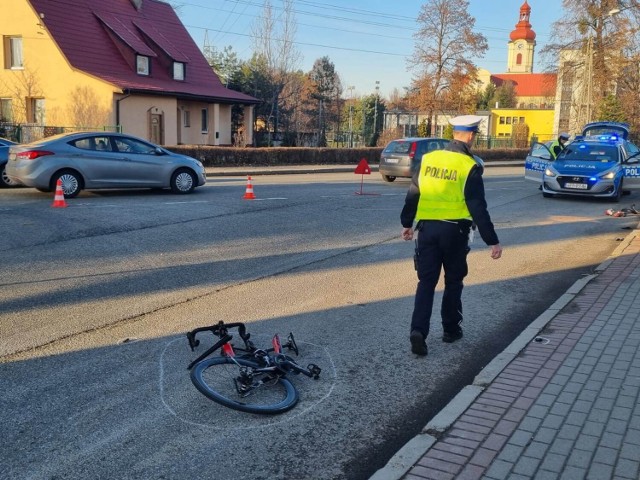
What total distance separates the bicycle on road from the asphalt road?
0.30ft

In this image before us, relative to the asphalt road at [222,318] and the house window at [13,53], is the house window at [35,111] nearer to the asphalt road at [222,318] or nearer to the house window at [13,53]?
the house window at [13,53]

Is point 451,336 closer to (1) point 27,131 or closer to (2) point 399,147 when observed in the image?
(2) point 399,147

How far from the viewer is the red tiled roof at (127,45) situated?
32.7m

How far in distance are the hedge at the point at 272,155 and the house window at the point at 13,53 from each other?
13064mm

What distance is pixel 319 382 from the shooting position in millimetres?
4734

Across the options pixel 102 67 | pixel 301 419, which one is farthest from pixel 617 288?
pixel 102 67

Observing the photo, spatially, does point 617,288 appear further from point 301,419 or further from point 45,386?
point 45,386

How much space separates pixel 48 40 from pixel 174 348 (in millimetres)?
32333

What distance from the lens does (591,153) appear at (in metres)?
18.0

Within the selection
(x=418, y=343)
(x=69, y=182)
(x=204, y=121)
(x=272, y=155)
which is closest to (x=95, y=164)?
(x=69, y=182)

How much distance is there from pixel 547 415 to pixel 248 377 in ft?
6.74

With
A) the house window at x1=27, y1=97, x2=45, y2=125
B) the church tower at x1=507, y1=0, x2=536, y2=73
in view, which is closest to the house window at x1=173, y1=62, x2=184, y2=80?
the house window at x1=27, y1=97, x2=45, y2=125

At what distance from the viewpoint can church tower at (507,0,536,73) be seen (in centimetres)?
12988

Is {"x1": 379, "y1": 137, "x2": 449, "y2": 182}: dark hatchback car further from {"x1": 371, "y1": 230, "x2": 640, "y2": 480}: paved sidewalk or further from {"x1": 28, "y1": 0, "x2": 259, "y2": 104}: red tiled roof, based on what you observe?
{"x1": 28, "y1": 0, "x2": 259, "y2": 104}: red tiled roof
